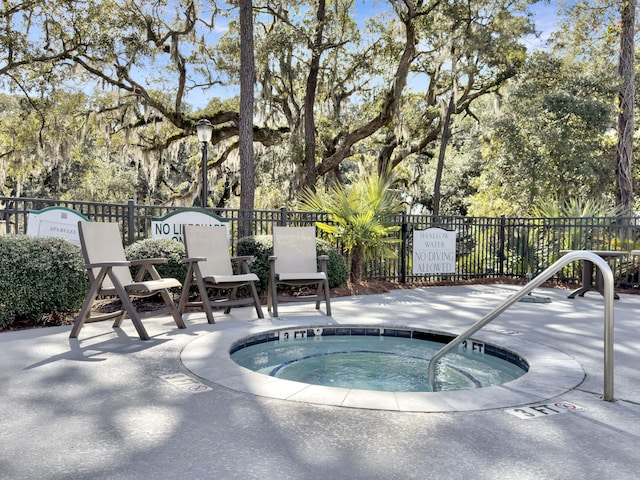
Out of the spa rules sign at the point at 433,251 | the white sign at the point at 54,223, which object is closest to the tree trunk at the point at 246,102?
the spa rules sign at the point at 433,251

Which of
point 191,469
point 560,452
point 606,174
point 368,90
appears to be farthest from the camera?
point 368,90

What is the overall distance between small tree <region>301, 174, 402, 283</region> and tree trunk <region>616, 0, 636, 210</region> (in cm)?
573

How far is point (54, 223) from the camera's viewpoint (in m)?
6.43

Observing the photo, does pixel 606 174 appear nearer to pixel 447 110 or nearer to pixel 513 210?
pixel 513 210

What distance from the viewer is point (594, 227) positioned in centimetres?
1003

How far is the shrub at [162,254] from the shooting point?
21.7ft

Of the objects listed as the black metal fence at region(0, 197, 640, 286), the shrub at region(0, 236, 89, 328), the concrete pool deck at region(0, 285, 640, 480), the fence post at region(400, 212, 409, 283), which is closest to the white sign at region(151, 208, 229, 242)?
the black metal fence at region(0, 197, 640, 286)

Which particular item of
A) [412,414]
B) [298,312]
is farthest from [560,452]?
[298,312]

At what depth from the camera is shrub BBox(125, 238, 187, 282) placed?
6602mm

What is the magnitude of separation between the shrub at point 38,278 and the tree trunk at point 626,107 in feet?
35.2

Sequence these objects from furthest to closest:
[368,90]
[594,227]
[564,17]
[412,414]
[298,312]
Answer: [368,90], [564,17], [594,227], [298,312], [412,414]

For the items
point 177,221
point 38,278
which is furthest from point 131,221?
point 38,278

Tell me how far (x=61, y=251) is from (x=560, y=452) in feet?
16.5

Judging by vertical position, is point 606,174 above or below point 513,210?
above
